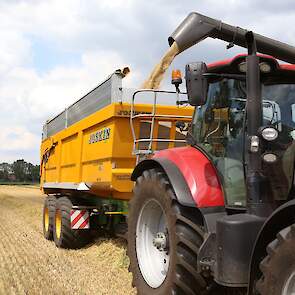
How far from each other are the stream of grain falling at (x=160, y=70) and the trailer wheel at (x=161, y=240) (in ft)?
3.48

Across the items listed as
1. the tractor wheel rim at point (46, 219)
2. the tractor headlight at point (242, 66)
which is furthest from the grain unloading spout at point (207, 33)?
the tractor wheel rim at point (46, 219)

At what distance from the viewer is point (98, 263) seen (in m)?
6.44

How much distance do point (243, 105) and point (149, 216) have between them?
142 cm

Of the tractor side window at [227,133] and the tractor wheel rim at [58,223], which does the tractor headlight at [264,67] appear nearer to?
the tractor side window at [227,133]

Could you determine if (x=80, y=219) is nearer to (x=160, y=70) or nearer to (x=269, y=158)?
(x=160, y=70)

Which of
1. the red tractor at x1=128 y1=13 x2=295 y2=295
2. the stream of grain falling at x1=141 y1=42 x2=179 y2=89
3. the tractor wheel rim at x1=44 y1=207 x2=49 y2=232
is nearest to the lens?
the red tractor at x1=128 y1=13 x2=295 y2=295

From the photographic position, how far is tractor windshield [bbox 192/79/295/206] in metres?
3.30

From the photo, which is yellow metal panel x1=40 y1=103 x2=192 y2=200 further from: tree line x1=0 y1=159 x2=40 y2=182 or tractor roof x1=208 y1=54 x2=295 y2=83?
tree line x1=0 y1=159 x2=40 y2=182

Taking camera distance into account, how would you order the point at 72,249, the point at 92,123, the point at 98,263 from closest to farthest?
the point at 98,263, the point at 92,123, the point at 72,249

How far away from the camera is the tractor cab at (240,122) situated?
3031 mm

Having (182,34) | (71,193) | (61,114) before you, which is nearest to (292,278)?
(182,34)

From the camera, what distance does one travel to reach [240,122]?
3479mm

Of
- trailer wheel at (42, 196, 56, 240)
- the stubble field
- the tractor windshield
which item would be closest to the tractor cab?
the tractor windshield

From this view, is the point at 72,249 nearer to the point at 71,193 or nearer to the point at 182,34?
the point at 71,193
